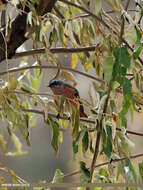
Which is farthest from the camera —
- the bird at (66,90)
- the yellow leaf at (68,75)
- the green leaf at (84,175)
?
the bird at (66,90)

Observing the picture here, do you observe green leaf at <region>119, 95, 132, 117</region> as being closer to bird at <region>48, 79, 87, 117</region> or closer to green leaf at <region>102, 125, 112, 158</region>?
green leaf at <region>102, 125, 112, 158</region>


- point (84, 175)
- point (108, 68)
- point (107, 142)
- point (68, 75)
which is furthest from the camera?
point (68, 75)

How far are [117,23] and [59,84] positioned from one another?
76 cm

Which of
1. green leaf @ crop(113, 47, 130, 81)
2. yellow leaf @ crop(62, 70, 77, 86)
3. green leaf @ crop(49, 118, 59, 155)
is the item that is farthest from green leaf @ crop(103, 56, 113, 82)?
yellow leaf @ crop(62, 70, 77, 86)

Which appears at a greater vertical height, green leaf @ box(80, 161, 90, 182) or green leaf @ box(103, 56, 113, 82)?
green leaf @ box(103, 56, 113, 82)

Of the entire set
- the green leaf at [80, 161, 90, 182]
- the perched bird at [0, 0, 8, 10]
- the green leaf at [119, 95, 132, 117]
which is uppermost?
the perched bird at [0, 0, 8, 10]

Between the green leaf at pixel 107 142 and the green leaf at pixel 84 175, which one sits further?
the green leaf at pixel 84 175

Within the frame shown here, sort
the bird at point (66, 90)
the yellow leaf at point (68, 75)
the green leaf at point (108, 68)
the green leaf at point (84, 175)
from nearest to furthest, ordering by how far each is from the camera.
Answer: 1. the green leaf at point (108, 68)
2. the green leaf at point (84, 175)
3. the yellow leaf at point (68, 75)
4. the bird at point (66, 90)

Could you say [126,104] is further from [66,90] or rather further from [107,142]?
[66,90]

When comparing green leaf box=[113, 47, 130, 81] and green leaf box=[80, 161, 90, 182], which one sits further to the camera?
green leaf box=[80, 161, 90, 182]

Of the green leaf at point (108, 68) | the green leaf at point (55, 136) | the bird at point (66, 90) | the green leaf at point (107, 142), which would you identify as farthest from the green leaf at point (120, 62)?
the bird at point (66, 90)

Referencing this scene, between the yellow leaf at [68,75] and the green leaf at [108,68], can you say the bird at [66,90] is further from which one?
the green leaf at [108,68]

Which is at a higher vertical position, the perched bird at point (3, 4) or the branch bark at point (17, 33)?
the perched bird at point (3, 4)

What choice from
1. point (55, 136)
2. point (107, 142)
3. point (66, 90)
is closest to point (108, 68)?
point (107, 142)
